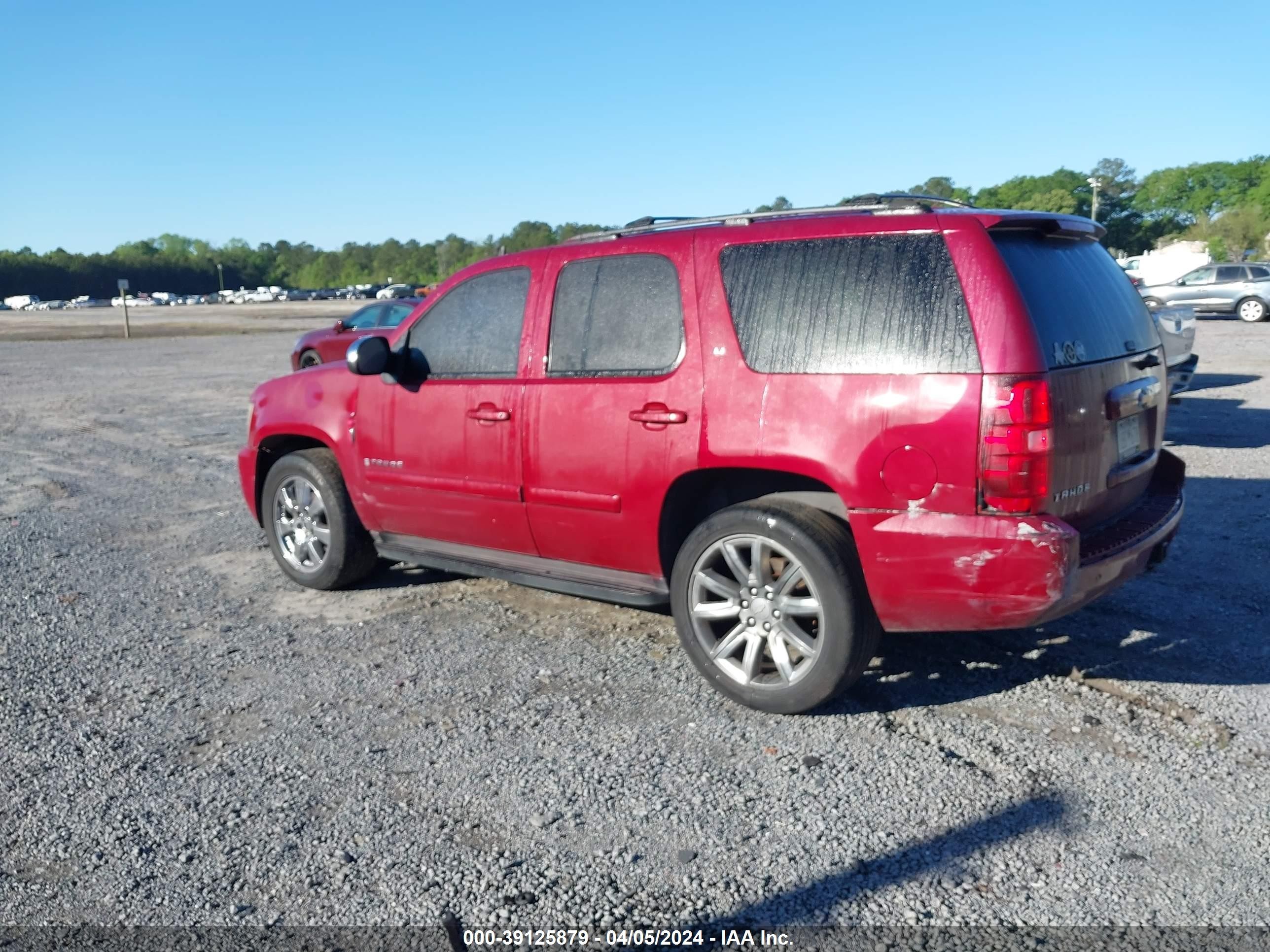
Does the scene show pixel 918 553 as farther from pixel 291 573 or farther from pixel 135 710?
pixel 291 573

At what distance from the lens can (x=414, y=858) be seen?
10.8ft

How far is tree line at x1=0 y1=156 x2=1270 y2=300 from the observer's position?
275 feet

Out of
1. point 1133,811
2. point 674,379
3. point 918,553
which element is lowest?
point 1133,811

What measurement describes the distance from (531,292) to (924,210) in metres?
1.88

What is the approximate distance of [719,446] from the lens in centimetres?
438

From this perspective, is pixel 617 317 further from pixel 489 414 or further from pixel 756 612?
pixel 756 612

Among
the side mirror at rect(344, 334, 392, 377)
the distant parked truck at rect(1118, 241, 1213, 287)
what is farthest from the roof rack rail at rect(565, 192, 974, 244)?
the distant parked truck at rect(1118, 241, 1213, 287)

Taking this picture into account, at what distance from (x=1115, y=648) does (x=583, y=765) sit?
2.59 meters

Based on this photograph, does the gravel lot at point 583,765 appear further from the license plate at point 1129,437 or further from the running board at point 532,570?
the license plate at point 1129,437

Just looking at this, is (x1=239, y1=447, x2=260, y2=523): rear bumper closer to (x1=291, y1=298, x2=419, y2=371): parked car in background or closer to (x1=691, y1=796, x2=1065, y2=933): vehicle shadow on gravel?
(x1=691, y1=796, x2=1065, y2=933): vehicle shadow on gravel

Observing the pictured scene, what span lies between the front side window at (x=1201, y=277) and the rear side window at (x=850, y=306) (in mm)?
30742

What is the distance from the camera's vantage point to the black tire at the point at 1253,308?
29516mm

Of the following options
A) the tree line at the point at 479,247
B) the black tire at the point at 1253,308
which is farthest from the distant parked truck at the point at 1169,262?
the black tire at the point at 1253,308

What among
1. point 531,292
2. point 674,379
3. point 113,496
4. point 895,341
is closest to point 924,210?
point 895,341
